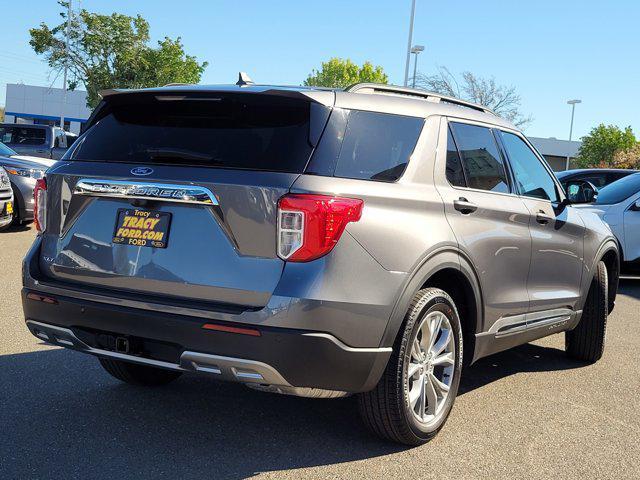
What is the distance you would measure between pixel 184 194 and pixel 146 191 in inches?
8.2

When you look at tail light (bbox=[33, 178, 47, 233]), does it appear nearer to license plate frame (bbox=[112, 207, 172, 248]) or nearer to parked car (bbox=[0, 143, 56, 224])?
license plate frame (bbox=[112, 207, 172, 248])

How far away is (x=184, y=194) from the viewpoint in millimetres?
3533

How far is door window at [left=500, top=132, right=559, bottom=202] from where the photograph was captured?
514 cm

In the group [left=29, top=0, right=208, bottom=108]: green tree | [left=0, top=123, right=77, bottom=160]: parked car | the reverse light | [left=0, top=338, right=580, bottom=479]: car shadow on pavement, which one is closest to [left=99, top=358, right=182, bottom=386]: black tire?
[left=0, top=338, right=580, bottom=479]: car shadow on pavement

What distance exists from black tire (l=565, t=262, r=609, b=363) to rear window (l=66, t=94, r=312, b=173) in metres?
3.55

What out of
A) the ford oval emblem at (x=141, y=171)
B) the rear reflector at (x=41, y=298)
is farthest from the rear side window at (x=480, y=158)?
the rear reflector at (x=41, y=298)

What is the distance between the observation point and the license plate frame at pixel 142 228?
3562 millimetres

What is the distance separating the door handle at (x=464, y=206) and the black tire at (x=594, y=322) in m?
2.29

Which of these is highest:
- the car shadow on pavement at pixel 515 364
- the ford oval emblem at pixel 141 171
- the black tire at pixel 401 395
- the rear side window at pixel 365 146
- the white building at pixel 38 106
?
the white building at pixel 38 106

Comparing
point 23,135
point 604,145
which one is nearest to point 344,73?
point 604,145

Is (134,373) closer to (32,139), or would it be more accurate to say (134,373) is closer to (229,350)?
(229,350)

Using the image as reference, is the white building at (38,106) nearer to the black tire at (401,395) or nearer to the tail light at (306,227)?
the black tire at (401,395)

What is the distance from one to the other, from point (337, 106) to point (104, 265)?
1334 millimetres

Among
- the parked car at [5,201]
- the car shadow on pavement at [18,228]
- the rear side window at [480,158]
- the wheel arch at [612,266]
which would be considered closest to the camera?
the rear side window at [480,158]
